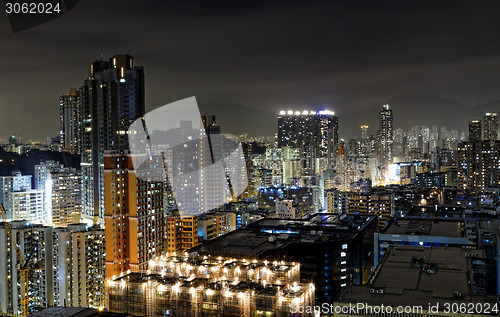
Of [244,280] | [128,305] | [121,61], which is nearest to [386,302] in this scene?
[244,280]

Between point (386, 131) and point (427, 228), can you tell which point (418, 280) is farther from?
point (386, 131)

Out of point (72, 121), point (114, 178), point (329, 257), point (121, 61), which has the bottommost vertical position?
point (329, 257)

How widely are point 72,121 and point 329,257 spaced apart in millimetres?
12725

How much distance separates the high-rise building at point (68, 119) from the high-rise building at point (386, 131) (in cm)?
2013

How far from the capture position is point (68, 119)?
18.1 m

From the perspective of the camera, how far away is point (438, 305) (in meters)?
3.98

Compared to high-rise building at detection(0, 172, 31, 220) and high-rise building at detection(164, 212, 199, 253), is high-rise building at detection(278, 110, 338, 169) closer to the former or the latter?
high-rise building at detection(0, 172, 31, 220)

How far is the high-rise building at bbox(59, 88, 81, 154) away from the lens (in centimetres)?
1802

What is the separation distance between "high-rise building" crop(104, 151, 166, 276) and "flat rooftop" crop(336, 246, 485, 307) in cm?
361

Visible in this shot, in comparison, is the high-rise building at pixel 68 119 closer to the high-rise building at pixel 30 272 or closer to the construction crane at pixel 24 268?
the high-rise building at pixel 30 272

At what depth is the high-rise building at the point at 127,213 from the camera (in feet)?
25.1

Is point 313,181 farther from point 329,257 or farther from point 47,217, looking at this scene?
point 329,257

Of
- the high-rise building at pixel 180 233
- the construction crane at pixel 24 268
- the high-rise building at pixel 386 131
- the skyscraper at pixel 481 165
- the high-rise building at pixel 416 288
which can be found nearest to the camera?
the high-rise building at pixel 416 288

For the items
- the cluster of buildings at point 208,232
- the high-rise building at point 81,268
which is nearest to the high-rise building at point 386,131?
the cluster of buildings at point 208,232
